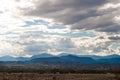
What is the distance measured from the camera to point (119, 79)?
101688mm

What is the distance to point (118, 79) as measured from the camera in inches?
4008

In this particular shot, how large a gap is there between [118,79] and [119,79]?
39 centimetres
